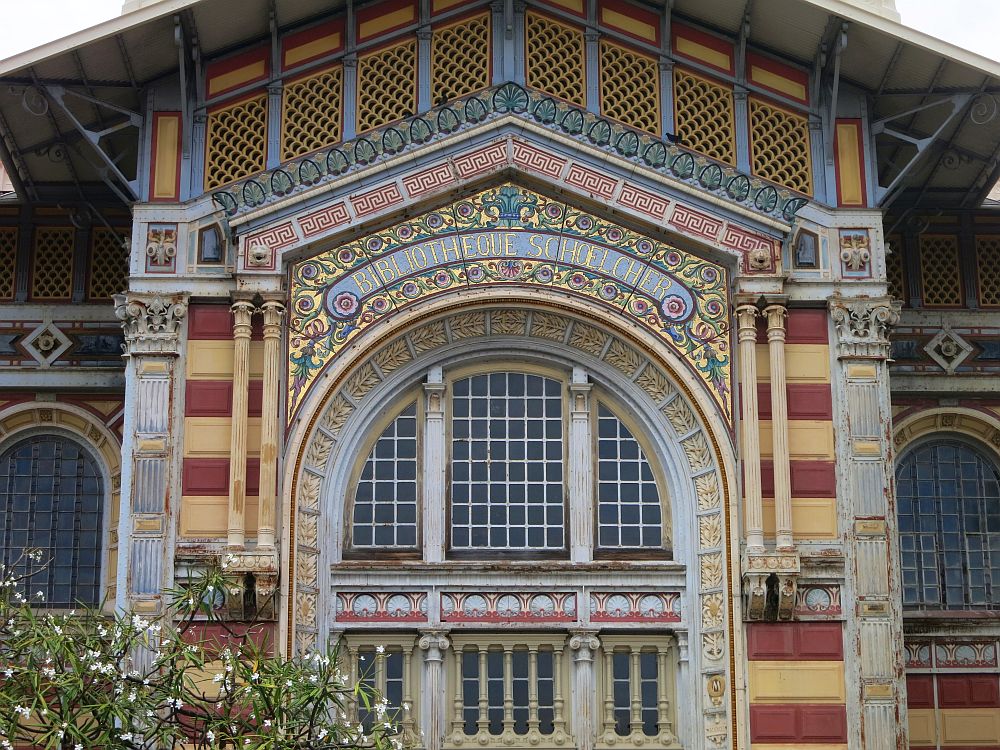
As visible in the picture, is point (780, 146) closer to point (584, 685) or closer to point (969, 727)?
point (584, 685)

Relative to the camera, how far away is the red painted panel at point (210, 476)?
24.4 meters

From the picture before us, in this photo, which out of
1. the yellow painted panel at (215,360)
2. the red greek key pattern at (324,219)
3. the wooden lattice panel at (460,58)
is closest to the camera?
the yellow painted panel at (215,360)

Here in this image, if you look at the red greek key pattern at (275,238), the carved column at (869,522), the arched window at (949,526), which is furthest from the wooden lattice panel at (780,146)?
the red greek key pattern at (275,238)

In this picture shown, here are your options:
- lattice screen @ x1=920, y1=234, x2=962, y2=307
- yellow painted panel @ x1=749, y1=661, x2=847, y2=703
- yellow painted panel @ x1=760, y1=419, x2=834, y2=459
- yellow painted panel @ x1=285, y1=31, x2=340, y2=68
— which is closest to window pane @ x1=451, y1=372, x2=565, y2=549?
yellow painted panel @ x1=760, y1=419, x2=834, y2=459

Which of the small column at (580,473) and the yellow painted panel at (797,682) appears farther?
the small column at (580,473)

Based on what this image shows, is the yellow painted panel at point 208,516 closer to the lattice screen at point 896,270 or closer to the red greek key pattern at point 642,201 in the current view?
the red greek key pattern at point 642,201

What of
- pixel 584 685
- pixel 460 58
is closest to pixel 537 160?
pixel 460 58

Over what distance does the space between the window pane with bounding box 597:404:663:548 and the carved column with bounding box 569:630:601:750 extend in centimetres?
143

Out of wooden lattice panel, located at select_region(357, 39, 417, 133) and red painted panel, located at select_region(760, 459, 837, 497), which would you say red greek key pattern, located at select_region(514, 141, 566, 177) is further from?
red painted panel, located at select_region(760, 459, 837, 497)

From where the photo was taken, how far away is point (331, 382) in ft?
81.8

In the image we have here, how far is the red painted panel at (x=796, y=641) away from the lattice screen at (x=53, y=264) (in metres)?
12.0

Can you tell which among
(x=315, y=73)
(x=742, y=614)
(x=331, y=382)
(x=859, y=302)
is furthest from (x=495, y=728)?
(x=315, y=73)

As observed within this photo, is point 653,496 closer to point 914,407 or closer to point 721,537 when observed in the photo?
point 721,537

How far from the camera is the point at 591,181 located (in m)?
25.6
